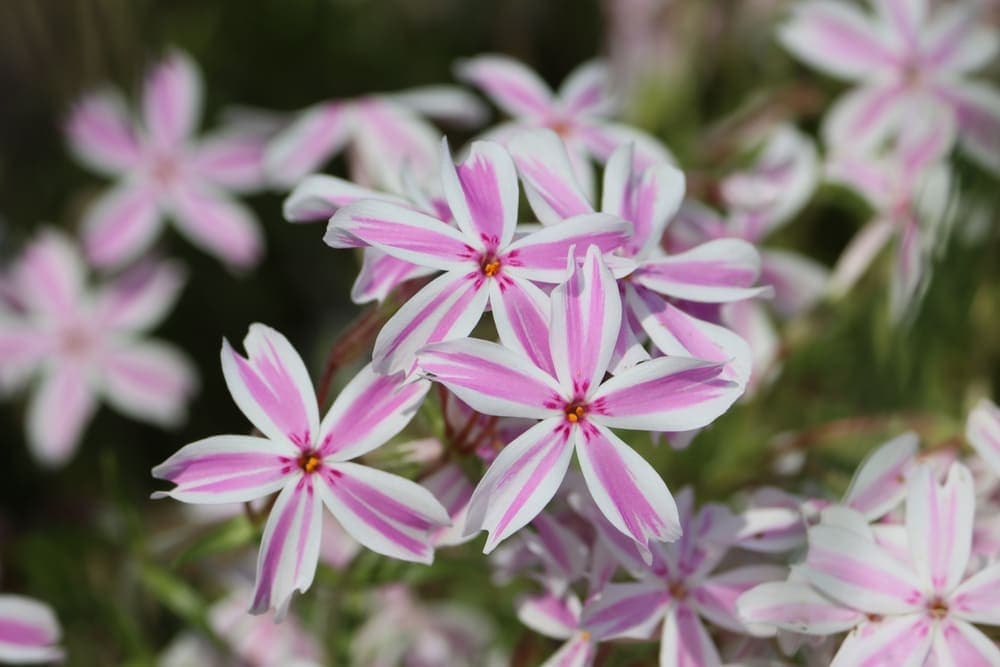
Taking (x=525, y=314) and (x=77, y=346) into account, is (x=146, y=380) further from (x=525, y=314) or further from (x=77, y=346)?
(x=525, y=314)

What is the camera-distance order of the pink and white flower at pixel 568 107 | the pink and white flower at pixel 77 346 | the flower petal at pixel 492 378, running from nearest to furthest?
the flower petal at pixel 492 378, the pink and white flower at pixel 568 107, the pink and white flower at pixel 77 346

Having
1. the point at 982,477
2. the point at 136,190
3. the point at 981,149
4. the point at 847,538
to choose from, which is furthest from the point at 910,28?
the point at 136,190

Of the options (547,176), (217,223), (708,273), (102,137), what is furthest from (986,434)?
(102,137)

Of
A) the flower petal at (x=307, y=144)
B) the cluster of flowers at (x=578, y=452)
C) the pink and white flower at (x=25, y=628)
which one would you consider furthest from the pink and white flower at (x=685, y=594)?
the flower petal at (x=307, y=144)

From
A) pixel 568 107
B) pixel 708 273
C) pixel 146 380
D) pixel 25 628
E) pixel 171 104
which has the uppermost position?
pixel 171 104

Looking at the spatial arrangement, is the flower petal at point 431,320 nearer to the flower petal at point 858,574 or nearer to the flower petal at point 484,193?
the flower petal at point 484,193
